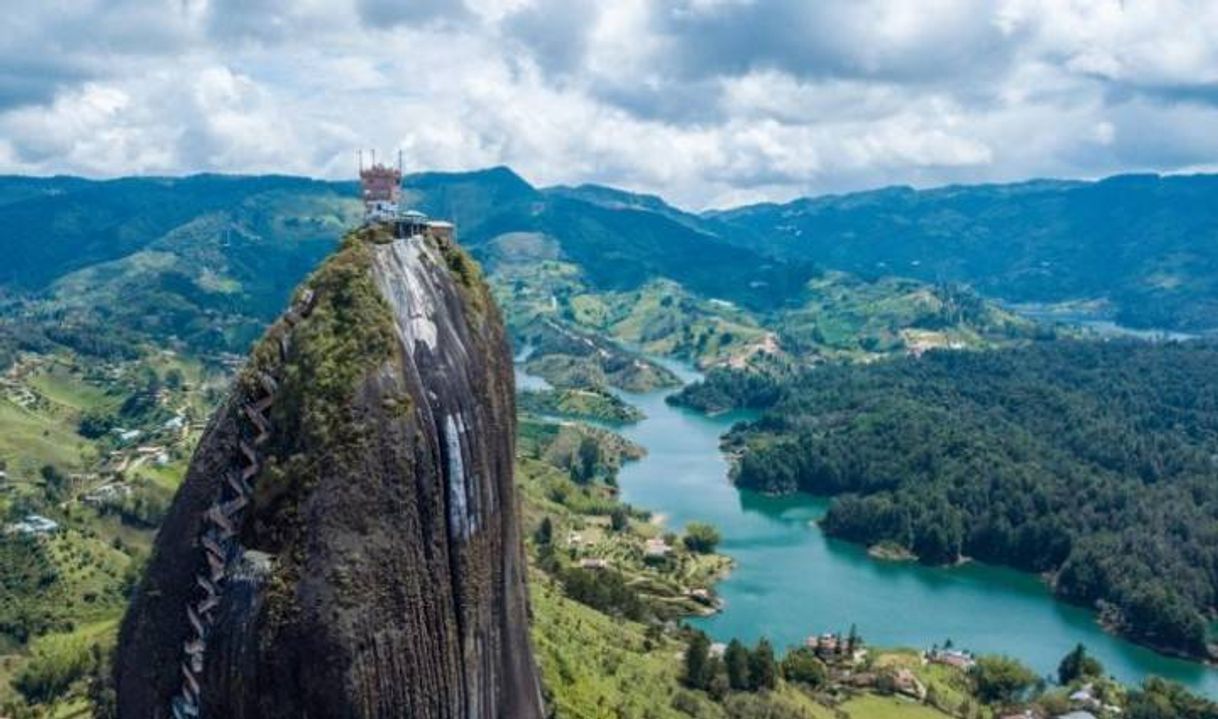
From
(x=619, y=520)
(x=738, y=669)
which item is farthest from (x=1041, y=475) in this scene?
(x=738, y=669)

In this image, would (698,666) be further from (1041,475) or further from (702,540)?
(1041,475)

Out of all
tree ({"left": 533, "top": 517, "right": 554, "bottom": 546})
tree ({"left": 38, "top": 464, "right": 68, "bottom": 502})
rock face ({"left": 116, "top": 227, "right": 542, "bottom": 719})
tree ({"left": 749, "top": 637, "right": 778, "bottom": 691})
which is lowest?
tree ({"left": 38, "top": 464, "right": 68, "bottom": 502})

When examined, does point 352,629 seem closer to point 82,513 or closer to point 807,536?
point 82,513

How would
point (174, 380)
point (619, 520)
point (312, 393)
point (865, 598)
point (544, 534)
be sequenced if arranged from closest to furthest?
point (312, 393) < point (865, 598) < point (544, 534) < point (619, 520) < point (174, 380)

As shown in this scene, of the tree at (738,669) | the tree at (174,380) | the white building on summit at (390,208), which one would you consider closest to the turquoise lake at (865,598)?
the tree at (738,669)

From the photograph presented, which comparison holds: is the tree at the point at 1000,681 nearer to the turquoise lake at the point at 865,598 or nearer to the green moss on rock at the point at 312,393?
the turquoise lake at the point at 865,598

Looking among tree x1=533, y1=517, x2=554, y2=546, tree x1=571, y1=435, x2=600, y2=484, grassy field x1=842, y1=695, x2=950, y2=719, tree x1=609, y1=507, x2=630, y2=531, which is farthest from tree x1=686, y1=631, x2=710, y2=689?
tree x1=571, y1=435, x2=600, y2=484

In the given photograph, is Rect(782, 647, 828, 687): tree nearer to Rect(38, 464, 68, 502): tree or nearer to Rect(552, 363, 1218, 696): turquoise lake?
Rect(552, 363, 1218, 696): turquoise lake
